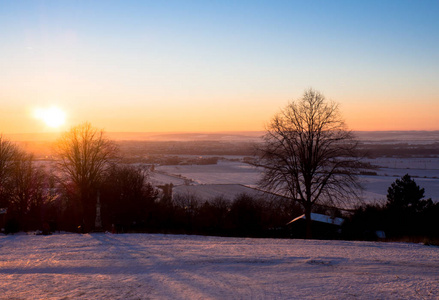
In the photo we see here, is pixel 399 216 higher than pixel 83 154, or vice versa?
pixel 83 154

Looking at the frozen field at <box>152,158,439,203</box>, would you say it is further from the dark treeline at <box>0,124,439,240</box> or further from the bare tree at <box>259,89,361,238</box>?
the bare tree at <box>259,89,361,238</box>

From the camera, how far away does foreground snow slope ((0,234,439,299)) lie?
8703 mm

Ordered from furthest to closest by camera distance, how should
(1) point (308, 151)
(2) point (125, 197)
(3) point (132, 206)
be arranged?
1. (2) point (125, 197)
2. (3) point (132, 206)
3. (1) point (308, 151)

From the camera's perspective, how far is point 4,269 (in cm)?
1110

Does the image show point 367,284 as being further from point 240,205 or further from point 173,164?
point 173,164

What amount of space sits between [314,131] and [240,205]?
18.6 meters

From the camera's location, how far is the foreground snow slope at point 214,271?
28.6 feet

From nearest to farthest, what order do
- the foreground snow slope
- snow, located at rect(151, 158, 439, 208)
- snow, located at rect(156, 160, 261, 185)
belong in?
the foreground snow slope
snow, located at rect(151, 158, 439, 208)
snow, located at rect(156, 160, 261, 185)

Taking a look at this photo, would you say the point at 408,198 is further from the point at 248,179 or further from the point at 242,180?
the point at 248,179

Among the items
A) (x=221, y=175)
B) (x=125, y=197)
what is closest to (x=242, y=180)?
(x=221, y=175)

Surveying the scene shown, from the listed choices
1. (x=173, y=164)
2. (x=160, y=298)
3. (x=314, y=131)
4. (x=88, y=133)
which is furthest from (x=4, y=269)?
(x=173, y=164)

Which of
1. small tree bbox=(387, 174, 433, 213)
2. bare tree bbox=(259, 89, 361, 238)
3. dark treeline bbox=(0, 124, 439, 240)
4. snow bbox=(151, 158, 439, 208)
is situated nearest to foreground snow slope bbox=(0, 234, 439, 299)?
bare tree bbox=(259, 89, 361, 238)

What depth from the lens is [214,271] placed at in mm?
10648

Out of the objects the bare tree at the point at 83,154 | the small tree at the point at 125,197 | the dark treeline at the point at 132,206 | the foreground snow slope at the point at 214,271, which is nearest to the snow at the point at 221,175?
the dark treeline at the point at 132,206
